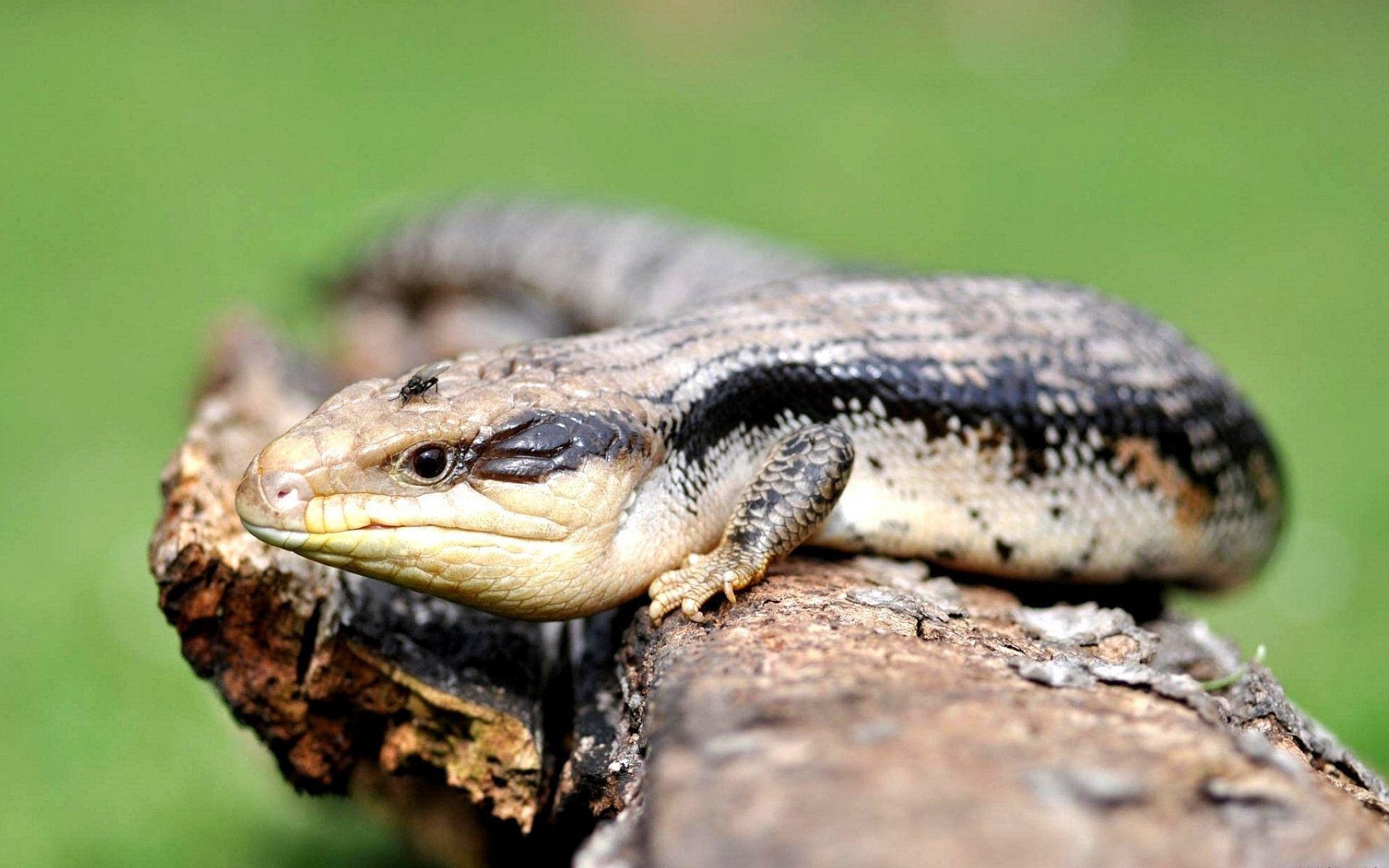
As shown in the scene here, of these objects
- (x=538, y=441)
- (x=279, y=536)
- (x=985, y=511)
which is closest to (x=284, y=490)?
(x=279, y=536)

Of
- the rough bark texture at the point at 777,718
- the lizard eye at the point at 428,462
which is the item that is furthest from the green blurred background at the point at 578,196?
the lizard eye at the point at 428,462

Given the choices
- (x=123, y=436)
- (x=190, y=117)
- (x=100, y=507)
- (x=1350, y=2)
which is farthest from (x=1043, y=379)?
(x=1350, y=2)

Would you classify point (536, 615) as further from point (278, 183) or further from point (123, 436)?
point (278, 183)

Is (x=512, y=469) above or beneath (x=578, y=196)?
beneath

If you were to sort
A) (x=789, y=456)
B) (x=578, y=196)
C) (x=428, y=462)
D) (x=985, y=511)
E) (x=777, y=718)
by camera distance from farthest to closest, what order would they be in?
(x=578, y=196)
(x=985, y=511)
(x=789, y=456)
(x=428, y=462)
(x=777, y=718)

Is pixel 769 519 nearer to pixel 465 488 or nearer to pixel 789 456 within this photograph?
A: pixel 789 456

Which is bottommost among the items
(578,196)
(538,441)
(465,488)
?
(465,488)
